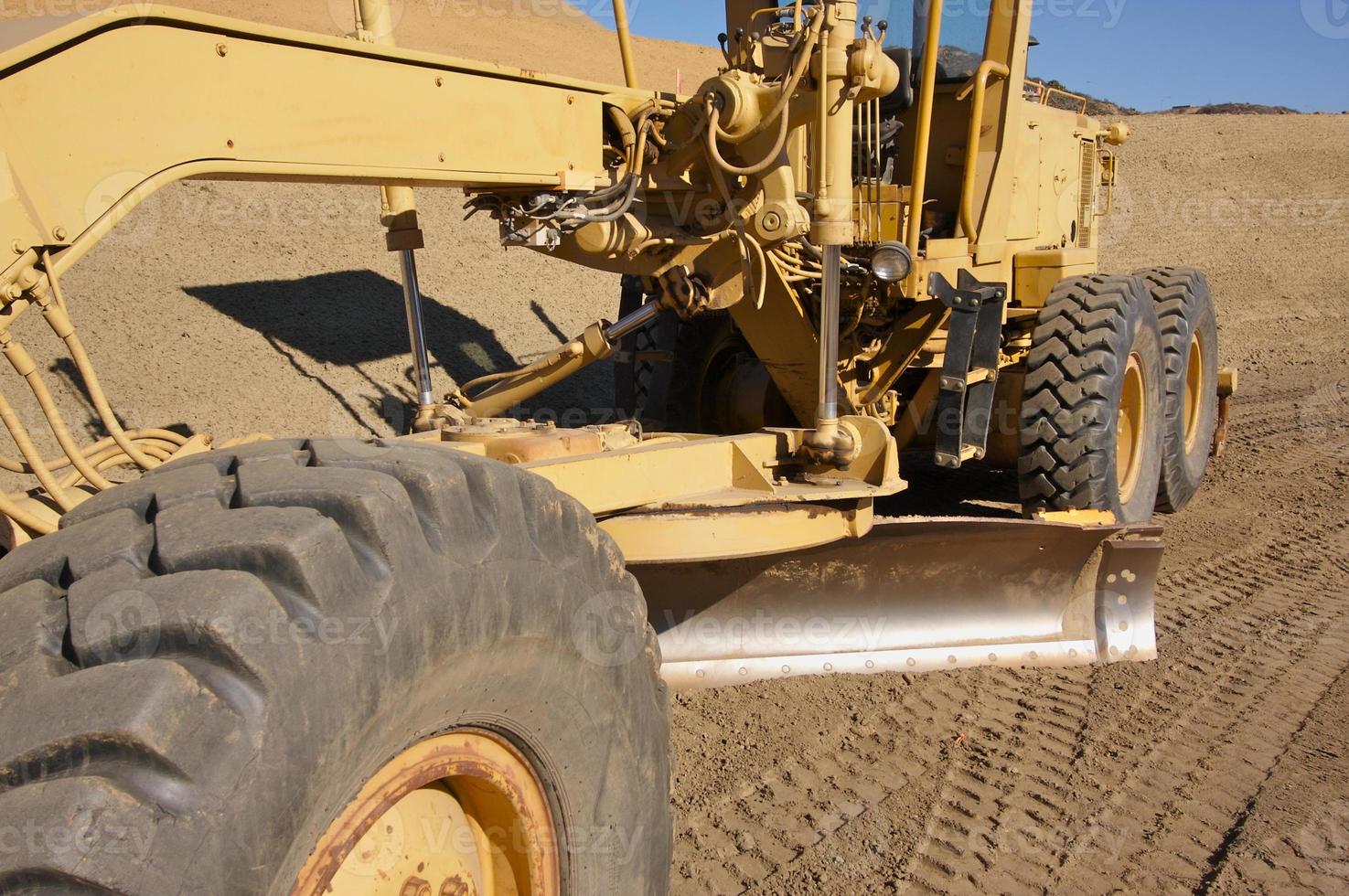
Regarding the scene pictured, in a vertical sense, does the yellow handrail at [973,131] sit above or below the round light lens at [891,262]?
above

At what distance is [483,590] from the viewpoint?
1.90 meters

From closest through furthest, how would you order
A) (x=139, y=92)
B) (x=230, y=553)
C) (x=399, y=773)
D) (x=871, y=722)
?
(x=230, y=553)
(x=399, y=773)
(x=139, y=92)
(x=871, y=722)

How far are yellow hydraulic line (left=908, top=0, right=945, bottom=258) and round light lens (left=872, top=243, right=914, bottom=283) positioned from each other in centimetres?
20

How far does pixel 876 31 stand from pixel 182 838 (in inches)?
194

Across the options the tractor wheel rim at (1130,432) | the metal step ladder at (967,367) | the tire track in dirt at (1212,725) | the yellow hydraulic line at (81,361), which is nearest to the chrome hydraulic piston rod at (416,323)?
the yellow hydraulic line at (81,361)

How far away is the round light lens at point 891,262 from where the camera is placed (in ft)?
14.2

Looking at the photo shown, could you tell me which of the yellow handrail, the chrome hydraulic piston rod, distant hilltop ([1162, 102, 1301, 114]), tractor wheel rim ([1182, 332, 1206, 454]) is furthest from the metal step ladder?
distant hilltop ([1162, 102, 1301, 114])

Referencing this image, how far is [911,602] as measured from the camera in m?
4.25

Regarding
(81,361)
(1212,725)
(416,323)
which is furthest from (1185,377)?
(81,361)

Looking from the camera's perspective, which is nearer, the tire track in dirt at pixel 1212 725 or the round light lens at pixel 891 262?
the tire track in dirt at pixel 1212 725

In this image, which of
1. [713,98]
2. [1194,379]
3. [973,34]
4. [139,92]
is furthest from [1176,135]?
[139,92]

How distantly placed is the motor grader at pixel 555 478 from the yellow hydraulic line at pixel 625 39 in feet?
0.10

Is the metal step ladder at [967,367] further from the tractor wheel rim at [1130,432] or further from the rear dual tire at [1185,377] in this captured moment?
the rear dual tire at [1185,377]

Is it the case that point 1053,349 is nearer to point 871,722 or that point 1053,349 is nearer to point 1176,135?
point 871,722
